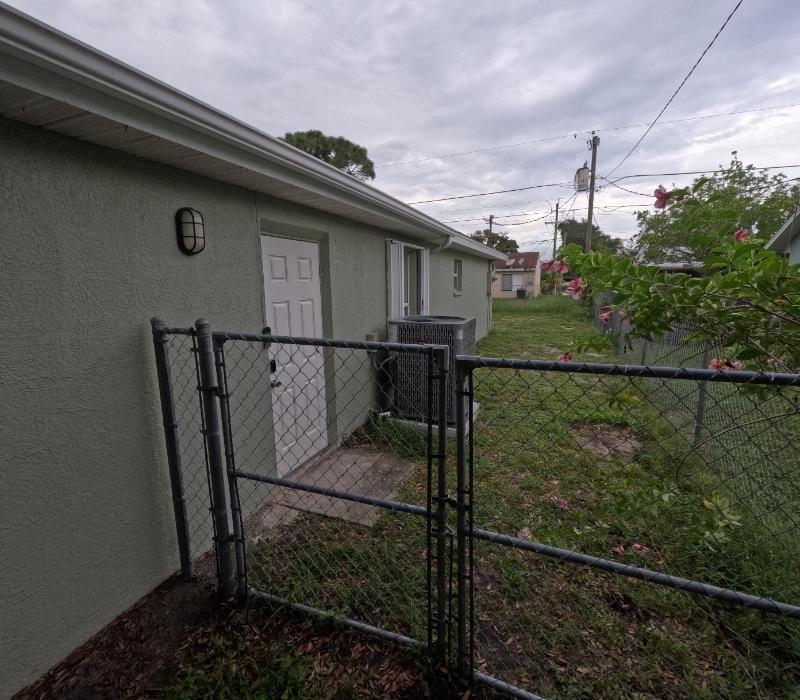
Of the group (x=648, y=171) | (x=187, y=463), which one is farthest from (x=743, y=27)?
(x=648, y=171)

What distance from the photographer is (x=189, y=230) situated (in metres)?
2.31

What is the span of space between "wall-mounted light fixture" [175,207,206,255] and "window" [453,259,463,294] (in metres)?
7.83

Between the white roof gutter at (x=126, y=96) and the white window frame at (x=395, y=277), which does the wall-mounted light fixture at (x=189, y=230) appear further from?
the white window frame at (x=395, y=277)

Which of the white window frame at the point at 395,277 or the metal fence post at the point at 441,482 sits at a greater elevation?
the white window frame at the point at 395,277

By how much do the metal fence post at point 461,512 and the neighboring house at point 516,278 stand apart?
3594 centimetres

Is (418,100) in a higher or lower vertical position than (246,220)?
higher

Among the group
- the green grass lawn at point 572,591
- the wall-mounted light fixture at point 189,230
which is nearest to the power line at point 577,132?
the green grass lawn at point 572,591

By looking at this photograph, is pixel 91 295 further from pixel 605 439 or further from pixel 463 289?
pixel 463 289

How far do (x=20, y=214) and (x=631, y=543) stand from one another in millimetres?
3727

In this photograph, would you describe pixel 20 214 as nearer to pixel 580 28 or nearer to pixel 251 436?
pixel 251 436

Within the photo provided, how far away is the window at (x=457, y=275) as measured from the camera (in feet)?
32.1

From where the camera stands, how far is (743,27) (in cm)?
452

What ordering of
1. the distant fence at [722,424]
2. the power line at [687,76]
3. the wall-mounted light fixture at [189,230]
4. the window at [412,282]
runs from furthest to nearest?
the window at [412,282] → the power line at [687,76] → the distant fence at [722,424] → the wall-mounted light fixture at [189,230]

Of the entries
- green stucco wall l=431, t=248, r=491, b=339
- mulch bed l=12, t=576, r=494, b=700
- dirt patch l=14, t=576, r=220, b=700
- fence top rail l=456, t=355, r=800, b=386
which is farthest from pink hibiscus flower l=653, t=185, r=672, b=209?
green stucco wall l=431, t=248, r=491, b=339
